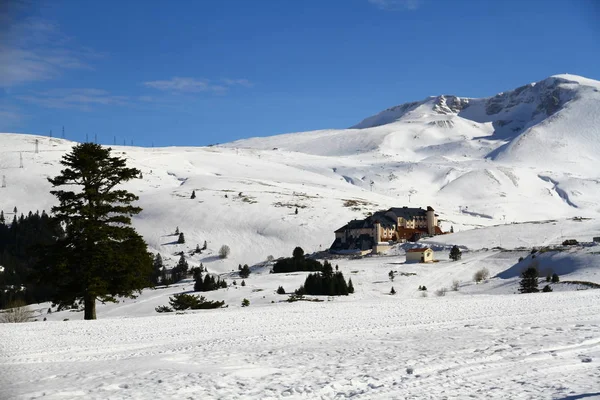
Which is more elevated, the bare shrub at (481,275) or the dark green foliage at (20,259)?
the dark green foliage at (20,259)

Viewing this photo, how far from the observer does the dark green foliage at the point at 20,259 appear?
79.9 meters

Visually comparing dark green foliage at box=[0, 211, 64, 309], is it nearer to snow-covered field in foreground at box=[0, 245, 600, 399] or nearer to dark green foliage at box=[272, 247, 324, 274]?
dark green foliage at box=[272, 247, 324, 274]

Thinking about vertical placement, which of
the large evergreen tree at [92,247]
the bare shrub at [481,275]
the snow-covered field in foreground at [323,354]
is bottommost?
the bare shrub at [481,275]

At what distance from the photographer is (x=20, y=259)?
107 metres

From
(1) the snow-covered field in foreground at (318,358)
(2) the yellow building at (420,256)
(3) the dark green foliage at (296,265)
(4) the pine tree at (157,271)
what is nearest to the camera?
(1) the snow-covered field in foreground at (318,358)

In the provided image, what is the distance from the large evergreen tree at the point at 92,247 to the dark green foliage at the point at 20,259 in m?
27.9

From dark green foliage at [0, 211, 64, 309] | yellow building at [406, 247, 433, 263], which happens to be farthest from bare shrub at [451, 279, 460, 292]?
dark green foliage at [0, 211, 64, 309]

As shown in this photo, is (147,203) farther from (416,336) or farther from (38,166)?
(416,336)

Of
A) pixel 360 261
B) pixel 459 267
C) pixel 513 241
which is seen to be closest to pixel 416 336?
pixel 459 267

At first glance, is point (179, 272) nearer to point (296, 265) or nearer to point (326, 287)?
point (296, 265)

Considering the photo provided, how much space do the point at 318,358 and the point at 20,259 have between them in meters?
103

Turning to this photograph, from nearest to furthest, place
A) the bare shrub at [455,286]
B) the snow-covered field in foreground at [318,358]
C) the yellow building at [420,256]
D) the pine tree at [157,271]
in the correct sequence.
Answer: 1. the snow-covered field in foreground at [318,358]
2. the bare shrub at [455,286]
3. the yellow building at [420,256]
4. the pine tree at [157,271]

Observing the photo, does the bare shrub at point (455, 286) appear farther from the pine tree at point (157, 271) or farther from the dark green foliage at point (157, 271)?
the pine tree at point (157, 271)

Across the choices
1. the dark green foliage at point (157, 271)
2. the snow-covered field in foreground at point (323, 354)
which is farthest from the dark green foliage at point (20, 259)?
the snow-covered field in foreground at point (323, 354)
